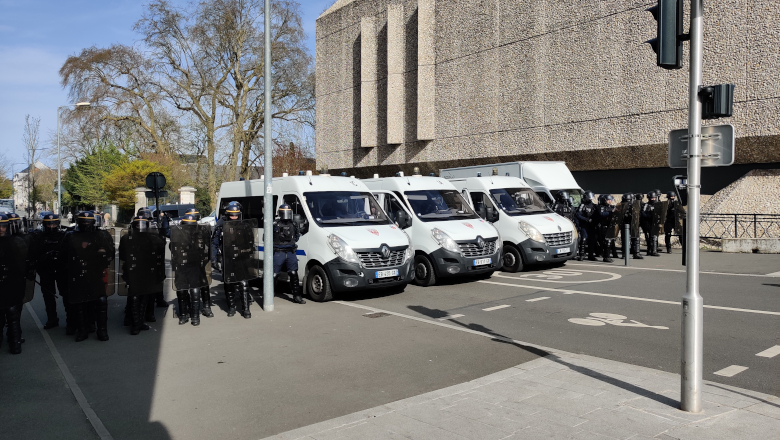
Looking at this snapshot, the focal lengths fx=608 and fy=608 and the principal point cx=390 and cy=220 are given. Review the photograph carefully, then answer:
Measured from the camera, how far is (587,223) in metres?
15.9

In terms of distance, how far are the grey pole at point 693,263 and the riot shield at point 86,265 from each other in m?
6.71

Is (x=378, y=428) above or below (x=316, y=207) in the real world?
below

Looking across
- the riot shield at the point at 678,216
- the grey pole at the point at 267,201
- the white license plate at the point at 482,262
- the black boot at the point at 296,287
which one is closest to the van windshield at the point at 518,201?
the white license plate at the point at 482,262

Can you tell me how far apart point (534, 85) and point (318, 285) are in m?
18.1

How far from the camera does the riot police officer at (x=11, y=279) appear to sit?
274 inches

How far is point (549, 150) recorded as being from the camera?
25.3 meters

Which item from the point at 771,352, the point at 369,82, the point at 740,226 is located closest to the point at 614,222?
the point at 740,226

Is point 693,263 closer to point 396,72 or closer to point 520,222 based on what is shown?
point 520,222

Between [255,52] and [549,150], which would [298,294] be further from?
[255,52]

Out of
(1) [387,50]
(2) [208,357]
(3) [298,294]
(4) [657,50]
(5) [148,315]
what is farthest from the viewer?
(1) [387,50]

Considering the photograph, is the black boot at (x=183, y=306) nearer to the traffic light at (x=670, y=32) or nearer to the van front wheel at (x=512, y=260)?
the traffic light at (x=670, y=32)

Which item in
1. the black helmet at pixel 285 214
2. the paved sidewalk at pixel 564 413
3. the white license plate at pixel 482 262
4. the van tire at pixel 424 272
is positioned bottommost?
the paved sidewalk at pixel 564 413

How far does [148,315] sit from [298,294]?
93.7 inches

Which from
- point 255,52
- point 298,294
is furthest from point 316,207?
point 255,52
